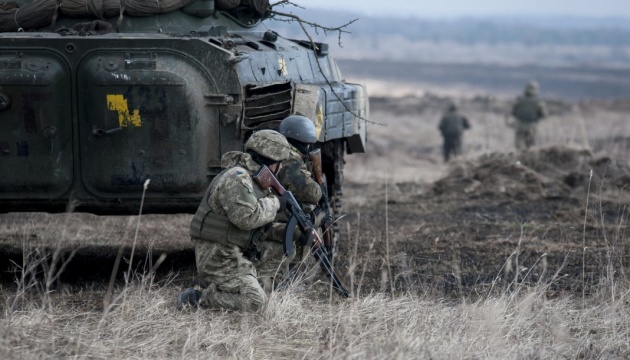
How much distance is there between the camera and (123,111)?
927cm

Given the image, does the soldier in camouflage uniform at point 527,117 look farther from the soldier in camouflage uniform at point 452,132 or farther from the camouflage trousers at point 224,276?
the camouflage trousers at point 224,276

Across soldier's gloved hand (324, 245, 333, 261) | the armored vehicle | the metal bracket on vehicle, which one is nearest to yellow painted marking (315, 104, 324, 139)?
the armored vehicle

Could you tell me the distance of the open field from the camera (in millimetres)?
7199

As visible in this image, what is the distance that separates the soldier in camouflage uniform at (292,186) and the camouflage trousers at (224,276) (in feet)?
1.77

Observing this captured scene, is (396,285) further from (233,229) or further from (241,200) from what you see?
(241,200)

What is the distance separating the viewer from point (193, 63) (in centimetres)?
934

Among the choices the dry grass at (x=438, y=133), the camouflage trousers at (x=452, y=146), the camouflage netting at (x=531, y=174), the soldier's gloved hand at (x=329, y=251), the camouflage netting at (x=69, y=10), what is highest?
the camouflage netting at (x=69, y=10)

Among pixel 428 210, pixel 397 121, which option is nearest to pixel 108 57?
pixel 428 210

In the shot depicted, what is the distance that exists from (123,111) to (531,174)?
30.1ft

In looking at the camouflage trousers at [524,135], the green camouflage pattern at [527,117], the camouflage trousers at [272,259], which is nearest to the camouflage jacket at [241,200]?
the camouflage trousers at [272,259]

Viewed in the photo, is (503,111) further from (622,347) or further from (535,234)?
(622,347)

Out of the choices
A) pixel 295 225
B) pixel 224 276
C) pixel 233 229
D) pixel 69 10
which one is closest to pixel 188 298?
pixel 224 276

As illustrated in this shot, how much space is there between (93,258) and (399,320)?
155 inches

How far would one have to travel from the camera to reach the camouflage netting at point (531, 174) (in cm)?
1659
